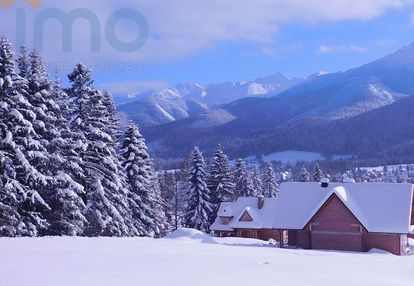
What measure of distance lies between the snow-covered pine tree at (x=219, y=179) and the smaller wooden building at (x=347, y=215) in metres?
17.6

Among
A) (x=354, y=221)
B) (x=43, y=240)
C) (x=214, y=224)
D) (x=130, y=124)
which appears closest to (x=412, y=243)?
(x=354, y=221)

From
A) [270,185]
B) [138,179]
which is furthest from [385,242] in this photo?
[270,185]

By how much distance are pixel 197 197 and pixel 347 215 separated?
23821mm

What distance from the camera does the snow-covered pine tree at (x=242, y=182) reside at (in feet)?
250

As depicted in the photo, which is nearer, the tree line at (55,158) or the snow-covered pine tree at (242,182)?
the tree line at (55,158)

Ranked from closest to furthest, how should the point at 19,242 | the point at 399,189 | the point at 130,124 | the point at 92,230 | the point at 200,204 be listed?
the point at 19,242 → the point at 92,230 → the point at 399,189 → the point at 130,124 → the point at 200,204

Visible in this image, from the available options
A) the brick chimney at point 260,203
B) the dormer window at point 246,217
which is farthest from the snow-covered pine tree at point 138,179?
the brick chimney at point 260,203

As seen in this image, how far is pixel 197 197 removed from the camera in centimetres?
6481

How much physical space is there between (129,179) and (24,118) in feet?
A: 59.0

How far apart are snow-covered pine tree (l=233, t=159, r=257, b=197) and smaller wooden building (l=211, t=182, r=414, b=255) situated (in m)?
25.4

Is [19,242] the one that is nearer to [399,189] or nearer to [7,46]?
[7,46]

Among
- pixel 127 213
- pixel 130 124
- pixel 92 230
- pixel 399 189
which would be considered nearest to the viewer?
pixel 92 230

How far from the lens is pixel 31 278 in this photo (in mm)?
15906

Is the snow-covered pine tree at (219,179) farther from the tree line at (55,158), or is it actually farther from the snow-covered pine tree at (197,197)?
the tree line at (55,158)
